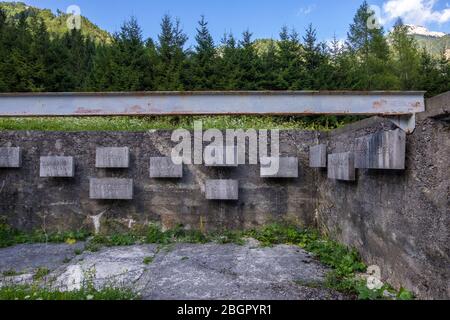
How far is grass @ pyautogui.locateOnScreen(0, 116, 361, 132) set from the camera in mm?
6297

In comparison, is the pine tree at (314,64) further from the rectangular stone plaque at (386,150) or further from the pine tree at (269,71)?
the rectangular stone plaque at (386,150)

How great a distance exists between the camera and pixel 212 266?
3.74 meters

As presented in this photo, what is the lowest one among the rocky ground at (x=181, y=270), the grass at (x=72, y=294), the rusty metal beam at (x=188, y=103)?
the rocky ground at (x=181, y=270)

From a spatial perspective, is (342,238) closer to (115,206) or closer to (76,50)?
(115,206)

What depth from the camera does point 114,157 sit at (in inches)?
203

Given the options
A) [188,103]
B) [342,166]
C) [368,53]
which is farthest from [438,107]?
[368,53]

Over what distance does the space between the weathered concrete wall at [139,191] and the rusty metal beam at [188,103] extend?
1.94 metres

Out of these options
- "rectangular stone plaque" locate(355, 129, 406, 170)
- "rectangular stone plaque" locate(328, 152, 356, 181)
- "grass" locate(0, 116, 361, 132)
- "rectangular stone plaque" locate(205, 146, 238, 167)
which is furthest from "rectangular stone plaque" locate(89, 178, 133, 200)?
"rectangular stone plaque" locate(355, 129, 406, 170)

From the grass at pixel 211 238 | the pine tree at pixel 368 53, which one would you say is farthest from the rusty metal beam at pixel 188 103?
the pine tree at pixel 368 53

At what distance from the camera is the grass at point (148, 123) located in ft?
20.7

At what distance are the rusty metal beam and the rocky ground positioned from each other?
67.0 inches

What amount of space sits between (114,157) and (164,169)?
→ 0.81 metres
